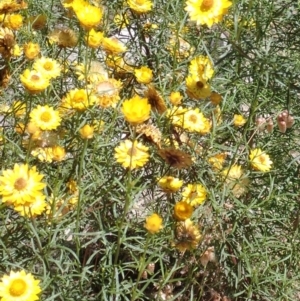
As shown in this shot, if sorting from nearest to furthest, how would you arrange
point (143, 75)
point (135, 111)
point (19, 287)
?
point (135, 111) < point (19, 287) < point (143, 75)

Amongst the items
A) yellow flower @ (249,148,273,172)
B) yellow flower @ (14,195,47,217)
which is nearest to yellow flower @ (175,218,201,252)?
yellow flower @ (249,148,273,172)

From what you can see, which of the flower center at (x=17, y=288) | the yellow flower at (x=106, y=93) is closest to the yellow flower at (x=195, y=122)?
the yellow flower at (x=106, y=93)

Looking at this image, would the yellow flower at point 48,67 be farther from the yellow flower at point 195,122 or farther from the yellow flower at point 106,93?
the yellow flower at point 195,122

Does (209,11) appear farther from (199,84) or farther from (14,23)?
(14,23)

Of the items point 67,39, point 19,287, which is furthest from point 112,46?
point 19,287

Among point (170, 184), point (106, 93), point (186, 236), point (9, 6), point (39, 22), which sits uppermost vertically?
point (39, 22)

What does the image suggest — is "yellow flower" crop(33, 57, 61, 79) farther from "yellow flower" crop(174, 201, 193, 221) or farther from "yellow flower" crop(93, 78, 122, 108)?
"yellow flower" crop(174, 201, 193, 221)
